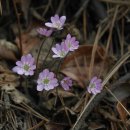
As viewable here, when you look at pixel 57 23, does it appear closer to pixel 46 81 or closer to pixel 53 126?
pixel 46 81

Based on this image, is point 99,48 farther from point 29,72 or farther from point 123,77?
point 29,72

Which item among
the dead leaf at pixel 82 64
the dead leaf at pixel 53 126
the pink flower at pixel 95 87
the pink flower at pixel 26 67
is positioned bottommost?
the dead leaf at pixel 53 126

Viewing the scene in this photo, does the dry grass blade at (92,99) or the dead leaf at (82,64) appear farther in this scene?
the dead leaf at (82,64)

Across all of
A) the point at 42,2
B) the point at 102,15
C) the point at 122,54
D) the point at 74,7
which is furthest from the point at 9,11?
the point at 122,54

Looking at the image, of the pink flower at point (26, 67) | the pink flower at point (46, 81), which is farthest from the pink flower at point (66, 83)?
the pink flower at point (26, 67)

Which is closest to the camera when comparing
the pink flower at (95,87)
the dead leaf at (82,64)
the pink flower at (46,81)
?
the pink flower at (46,81)

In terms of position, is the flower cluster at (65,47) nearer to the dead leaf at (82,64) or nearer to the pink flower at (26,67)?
the pink flower at (26,67)

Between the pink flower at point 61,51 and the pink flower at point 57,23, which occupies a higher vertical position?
the pink flower at point 57,23
